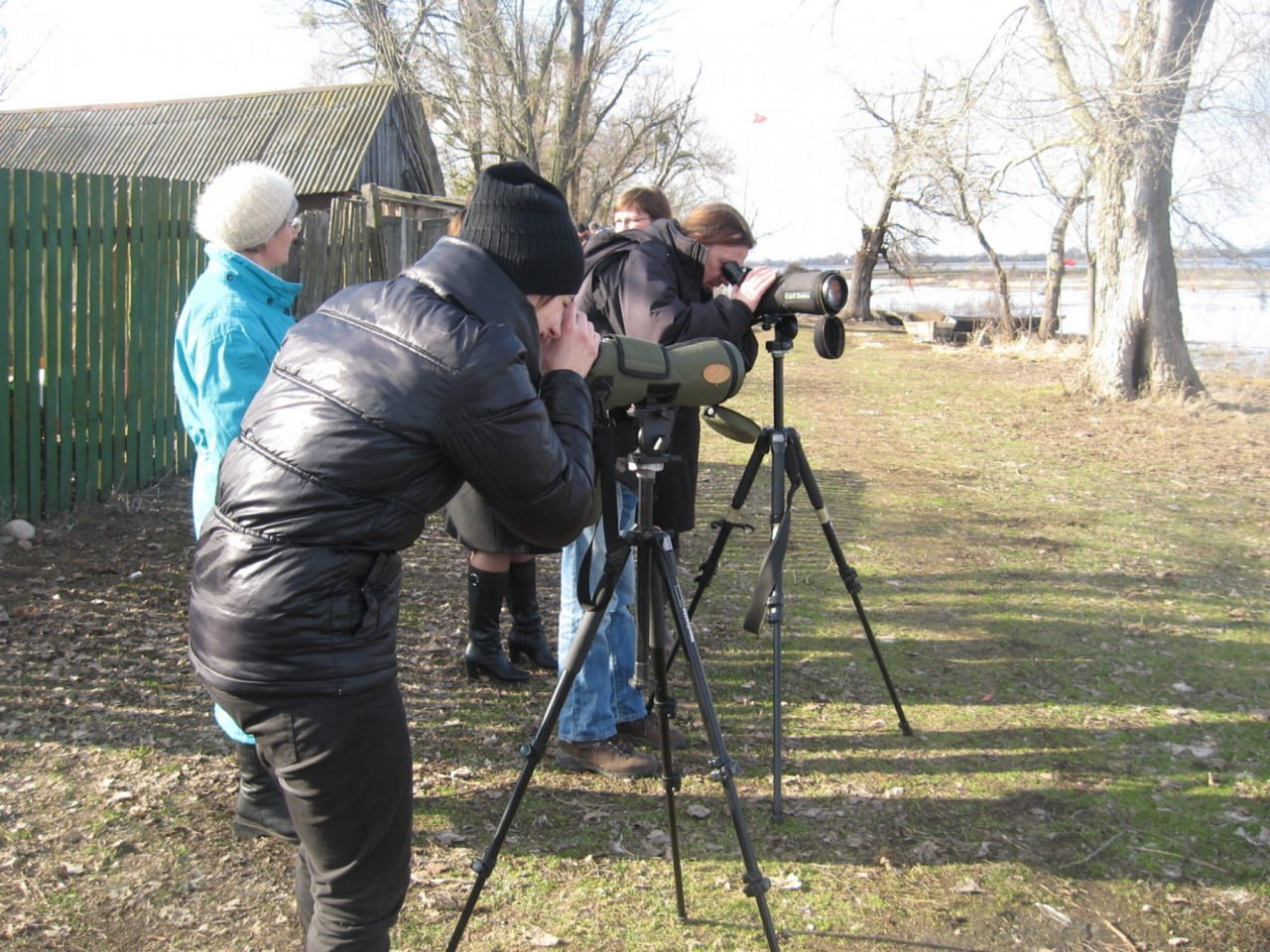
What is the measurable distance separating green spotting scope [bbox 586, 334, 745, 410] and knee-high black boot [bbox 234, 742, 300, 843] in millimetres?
1449

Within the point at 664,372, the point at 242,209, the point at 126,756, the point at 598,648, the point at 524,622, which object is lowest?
the point at 126,756

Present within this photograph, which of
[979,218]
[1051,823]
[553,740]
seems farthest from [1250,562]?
[979,218]

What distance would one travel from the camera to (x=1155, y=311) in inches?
448

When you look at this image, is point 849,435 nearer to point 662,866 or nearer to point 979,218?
point 662,866

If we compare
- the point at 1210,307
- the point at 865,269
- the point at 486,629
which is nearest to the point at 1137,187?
the point at 486,629

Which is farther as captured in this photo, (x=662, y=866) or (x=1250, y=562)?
(x=1250, y=562)

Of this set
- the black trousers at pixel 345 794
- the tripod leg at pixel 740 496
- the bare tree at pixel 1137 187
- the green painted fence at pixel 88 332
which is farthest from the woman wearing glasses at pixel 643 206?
the bare tree at pixel 1137 187

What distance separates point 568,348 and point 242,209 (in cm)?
136

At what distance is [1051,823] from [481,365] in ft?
8.40

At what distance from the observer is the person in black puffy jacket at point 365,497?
172 cm

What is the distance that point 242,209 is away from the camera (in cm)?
296

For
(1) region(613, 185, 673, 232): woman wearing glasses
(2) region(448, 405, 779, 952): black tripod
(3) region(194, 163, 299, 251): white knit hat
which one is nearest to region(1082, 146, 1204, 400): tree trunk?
(1) region(613, 185, 673, 232): woman wearing glasses

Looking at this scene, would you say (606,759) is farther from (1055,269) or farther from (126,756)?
(1055,269)

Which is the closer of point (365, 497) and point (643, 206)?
point (365, 497)
